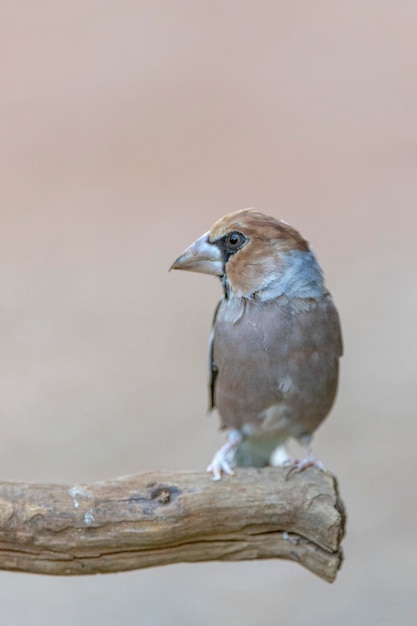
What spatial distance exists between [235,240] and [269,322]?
0.29 metres

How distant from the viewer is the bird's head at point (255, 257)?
2605mm

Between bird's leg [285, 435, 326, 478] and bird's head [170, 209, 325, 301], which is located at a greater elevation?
bird's head [170, 209, 325, 301]

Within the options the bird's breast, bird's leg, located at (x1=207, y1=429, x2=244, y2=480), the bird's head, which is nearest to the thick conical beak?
the bird's head

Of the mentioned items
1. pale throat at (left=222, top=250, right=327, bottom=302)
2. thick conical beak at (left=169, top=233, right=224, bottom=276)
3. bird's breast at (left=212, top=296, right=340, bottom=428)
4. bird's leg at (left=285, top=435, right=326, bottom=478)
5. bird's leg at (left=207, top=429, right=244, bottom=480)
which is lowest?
bird's leg at (left=285, top=435, right=326, bottom=478)

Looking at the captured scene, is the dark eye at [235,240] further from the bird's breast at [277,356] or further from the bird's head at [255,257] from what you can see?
the bird's breast at [277,356]

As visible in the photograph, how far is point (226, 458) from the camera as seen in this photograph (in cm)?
266

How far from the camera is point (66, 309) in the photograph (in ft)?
19.1

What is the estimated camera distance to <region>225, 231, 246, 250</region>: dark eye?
261cm

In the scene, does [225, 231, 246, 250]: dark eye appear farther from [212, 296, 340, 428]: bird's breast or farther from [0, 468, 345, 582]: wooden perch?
[0, 468, 345, 582]: wooden perch

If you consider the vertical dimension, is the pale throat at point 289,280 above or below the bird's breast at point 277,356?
above

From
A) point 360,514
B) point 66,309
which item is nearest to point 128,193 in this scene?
point 66,309

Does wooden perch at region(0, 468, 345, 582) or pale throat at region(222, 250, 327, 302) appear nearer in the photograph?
wooden perch at region(0, 468, 345, 582)

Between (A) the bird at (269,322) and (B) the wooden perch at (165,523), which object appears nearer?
(B) the wooden perch at (165,523)

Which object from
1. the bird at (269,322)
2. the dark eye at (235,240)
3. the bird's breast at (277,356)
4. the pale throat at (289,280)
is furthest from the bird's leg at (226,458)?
the dark eye at (235,240)
